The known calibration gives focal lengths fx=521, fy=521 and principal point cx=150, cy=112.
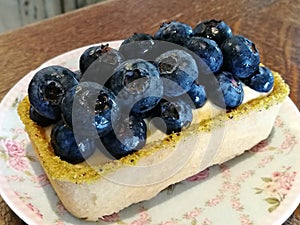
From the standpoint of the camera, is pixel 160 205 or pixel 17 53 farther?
pixel 17 53

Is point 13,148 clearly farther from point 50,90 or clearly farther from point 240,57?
point 240,57

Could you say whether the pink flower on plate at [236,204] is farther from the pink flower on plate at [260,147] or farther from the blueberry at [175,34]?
the blueberry at [175,34]

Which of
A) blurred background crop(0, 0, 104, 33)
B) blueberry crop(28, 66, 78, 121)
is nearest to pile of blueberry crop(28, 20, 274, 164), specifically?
blueberry crop(28, 66, 78, 121)

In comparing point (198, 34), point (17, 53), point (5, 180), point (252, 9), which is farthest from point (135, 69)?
point (252, 9)

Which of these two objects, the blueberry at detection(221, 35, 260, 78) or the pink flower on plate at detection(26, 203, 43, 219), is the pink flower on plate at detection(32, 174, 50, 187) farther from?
the blueberry at detection(221, 35, 260, 78)

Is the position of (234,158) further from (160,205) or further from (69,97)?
(69,97)

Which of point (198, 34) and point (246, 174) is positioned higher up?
point (198, 34)
